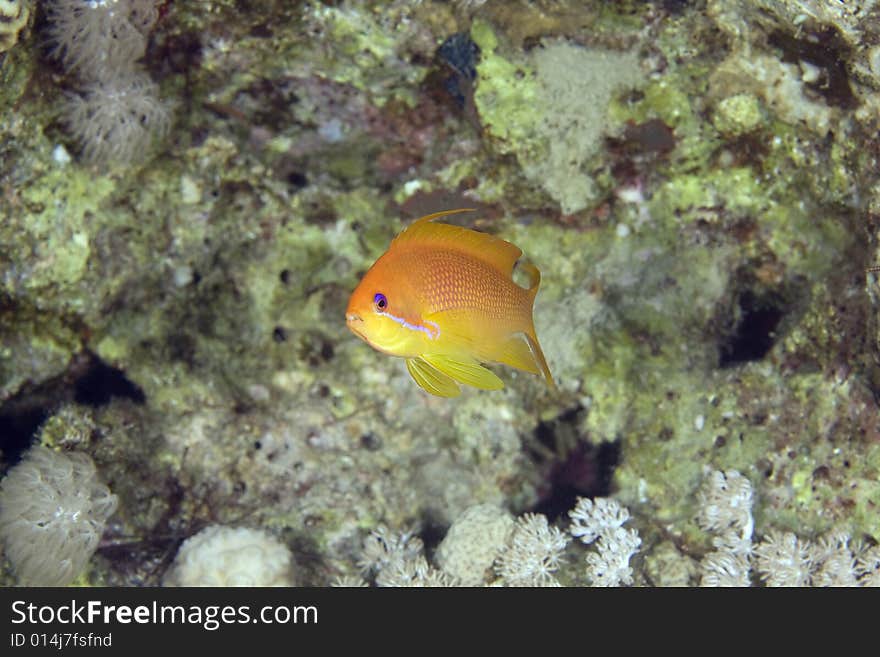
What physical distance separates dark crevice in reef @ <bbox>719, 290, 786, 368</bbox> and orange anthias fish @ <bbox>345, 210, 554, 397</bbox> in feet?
6.60

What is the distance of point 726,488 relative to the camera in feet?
13.3

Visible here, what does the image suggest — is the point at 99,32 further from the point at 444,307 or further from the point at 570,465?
the point at 570,465

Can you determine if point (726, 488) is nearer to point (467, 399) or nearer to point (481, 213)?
point (467, 399)

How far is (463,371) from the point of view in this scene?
2.72 metres

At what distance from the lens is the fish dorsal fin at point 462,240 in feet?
8.98

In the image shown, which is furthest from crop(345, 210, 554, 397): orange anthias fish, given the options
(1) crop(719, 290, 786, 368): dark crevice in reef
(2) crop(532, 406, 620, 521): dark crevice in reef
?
(1) crop(719, 290, 786, 368): dark crevice in reef

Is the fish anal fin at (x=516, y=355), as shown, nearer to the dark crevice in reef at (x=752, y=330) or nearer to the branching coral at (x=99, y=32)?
the dark crevice in reef at (x=752, y=330)

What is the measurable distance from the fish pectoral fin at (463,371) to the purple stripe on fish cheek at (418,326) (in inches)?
4.5

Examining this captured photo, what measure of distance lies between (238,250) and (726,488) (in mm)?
3513

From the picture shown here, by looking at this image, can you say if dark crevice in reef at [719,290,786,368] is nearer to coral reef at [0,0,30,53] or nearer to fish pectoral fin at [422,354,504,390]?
fish pectoral fin at [422,354,504,390]

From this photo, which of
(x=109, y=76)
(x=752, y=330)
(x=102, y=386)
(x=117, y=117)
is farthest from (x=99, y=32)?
(x=752, y=330)

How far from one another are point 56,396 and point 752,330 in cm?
448

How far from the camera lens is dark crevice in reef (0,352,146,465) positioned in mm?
4070

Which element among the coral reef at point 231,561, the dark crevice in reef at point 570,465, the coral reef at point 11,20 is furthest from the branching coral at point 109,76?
the dark crevice in reef at point 570,465
